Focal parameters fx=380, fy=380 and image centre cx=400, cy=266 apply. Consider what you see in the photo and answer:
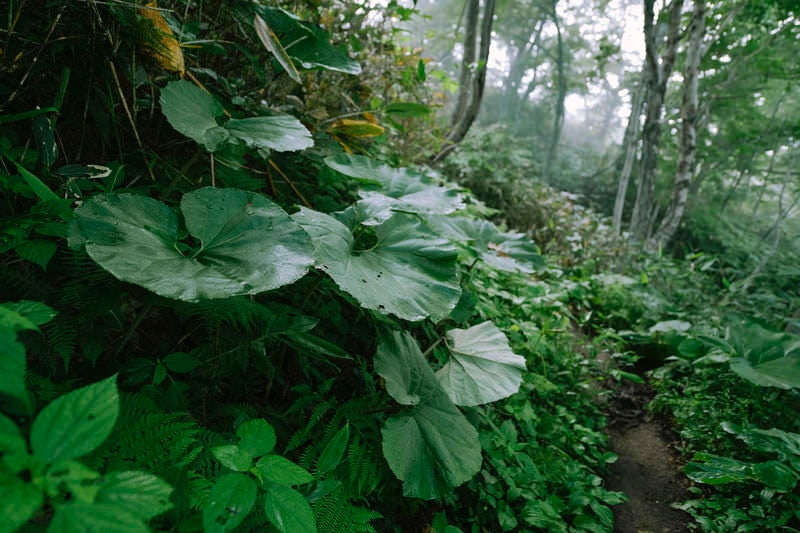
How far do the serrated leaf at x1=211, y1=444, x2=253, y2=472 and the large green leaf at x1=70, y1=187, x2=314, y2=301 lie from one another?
245 millimetres

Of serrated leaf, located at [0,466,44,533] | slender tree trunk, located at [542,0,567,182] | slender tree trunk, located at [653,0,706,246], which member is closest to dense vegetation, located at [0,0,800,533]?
serrated leaf, located at [0,466,44,533]

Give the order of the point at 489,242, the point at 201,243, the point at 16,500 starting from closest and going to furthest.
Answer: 1. the point at 16,500
2. the point at 201,243
3. the point at 489,242

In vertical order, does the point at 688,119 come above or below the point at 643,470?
above

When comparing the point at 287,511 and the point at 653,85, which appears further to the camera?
the point at 653,85

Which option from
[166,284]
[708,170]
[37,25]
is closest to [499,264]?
[166,284]

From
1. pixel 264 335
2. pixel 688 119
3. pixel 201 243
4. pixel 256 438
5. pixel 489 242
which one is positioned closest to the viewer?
pixel 256 438

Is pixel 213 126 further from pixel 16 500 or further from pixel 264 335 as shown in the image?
pixel 16 500

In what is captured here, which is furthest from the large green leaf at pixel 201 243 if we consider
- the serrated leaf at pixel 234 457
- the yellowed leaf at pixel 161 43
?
the yellowed leaf at pixel 161 43

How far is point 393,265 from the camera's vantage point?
1139mm

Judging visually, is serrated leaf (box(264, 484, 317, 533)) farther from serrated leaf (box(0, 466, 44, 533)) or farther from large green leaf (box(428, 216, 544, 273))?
large green leaf (box(428, 216, 544, 273))

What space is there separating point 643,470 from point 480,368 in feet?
4.47

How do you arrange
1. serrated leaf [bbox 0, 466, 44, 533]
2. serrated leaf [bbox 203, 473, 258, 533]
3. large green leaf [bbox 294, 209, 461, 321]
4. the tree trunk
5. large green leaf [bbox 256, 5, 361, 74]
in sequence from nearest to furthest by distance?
serrated leaf [bbox 0, 466, 44, 533] < serrated leaf [bbox 203, 473, 258, 533] < large green leaf [bbox 294, 209, 461, 321] < large green leaf [bbox 256, 5, 361, 74] < the tree trunk

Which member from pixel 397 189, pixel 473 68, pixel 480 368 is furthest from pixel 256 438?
pixel 473 68

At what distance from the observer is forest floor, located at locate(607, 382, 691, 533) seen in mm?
1694
